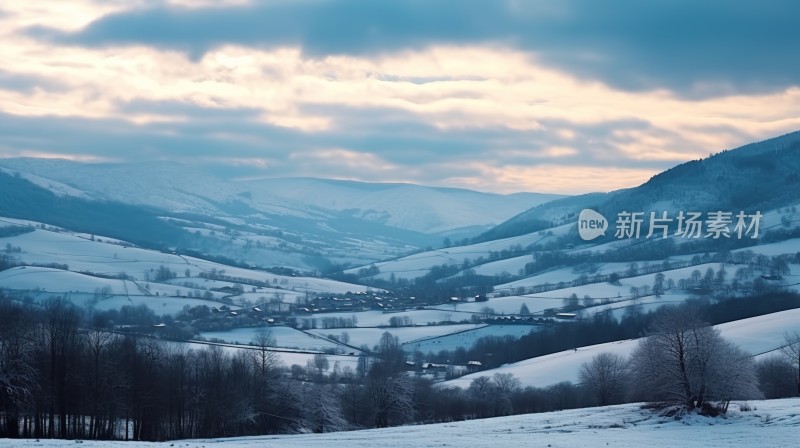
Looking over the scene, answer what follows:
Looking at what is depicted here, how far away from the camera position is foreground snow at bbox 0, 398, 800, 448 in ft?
190

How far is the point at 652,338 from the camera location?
3108 inches

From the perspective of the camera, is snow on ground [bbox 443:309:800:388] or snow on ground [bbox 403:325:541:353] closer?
snow on ground [bbox 443:309:800:388]

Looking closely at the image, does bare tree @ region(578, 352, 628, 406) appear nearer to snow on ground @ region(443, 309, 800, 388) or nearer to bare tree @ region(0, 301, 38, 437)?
snow on ground @ region(443, 309, 800, 388)

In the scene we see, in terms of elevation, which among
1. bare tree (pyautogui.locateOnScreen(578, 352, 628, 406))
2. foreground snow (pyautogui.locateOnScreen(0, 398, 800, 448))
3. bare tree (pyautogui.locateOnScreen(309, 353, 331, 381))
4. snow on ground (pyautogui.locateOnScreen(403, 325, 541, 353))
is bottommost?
foreground snow (pyautogui.locateOnScreen(0, 398, 800, 448))

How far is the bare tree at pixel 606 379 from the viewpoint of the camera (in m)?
102

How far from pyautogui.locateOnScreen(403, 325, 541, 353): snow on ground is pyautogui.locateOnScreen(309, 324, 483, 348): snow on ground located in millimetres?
2753

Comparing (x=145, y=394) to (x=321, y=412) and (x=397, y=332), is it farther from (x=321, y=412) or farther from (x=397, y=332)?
(x=397, y=332)

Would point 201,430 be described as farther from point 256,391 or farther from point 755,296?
point 755,296

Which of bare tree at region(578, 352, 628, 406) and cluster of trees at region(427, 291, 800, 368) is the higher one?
cluster of trees at region(427, 291, 800, 368)

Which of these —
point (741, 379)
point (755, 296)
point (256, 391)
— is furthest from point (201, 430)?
point (755, 296)

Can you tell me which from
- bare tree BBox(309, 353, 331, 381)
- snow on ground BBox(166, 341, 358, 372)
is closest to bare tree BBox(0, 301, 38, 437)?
bare tree BBox(309, 353, 331, 381)

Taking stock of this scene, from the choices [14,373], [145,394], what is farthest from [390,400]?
[14,373]

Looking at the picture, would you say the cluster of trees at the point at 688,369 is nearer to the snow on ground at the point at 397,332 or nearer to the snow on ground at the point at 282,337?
the snow on ground at the point at 282,337

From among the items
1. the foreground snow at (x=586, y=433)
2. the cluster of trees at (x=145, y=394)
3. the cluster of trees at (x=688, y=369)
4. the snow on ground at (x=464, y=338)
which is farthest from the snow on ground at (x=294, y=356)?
the foreground snow at (x=586, y=433)
